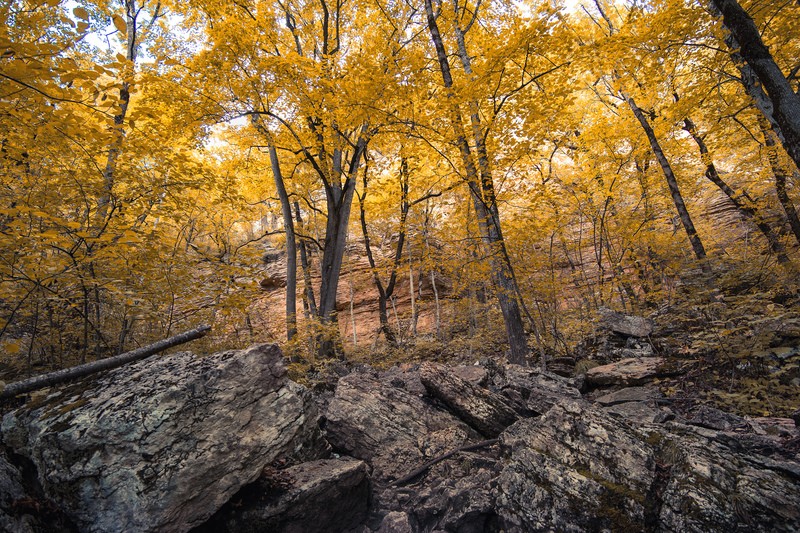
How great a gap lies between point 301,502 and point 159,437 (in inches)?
50.5

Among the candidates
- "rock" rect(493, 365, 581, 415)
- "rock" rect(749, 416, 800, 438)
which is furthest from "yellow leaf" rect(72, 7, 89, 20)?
"rock" rect(749, 416, 800, 438)

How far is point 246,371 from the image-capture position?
3355 mm

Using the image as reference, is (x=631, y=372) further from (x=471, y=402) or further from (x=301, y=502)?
(x=301, y=502)

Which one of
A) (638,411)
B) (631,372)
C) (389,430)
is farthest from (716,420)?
(389,430)

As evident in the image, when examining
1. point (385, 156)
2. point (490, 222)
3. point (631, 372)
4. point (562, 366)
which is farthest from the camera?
point (385, 156)

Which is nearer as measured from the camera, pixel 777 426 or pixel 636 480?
pixel 636 480

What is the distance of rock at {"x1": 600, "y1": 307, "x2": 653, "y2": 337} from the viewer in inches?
289

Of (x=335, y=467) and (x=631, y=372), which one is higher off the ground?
(x=335, y=467)

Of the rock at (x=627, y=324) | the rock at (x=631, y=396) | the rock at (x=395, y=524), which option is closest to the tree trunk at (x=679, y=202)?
the rock at (x=627, y=324)

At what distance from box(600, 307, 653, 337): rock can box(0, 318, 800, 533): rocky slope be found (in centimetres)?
400

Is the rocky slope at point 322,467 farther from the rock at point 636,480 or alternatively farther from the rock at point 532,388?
the rock at point 532,388

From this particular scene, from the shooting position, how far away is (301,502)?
2.89 meters

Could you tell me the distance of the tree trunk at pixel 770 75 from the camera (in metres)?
4.40

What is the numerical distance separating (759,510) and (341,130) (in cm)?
964
